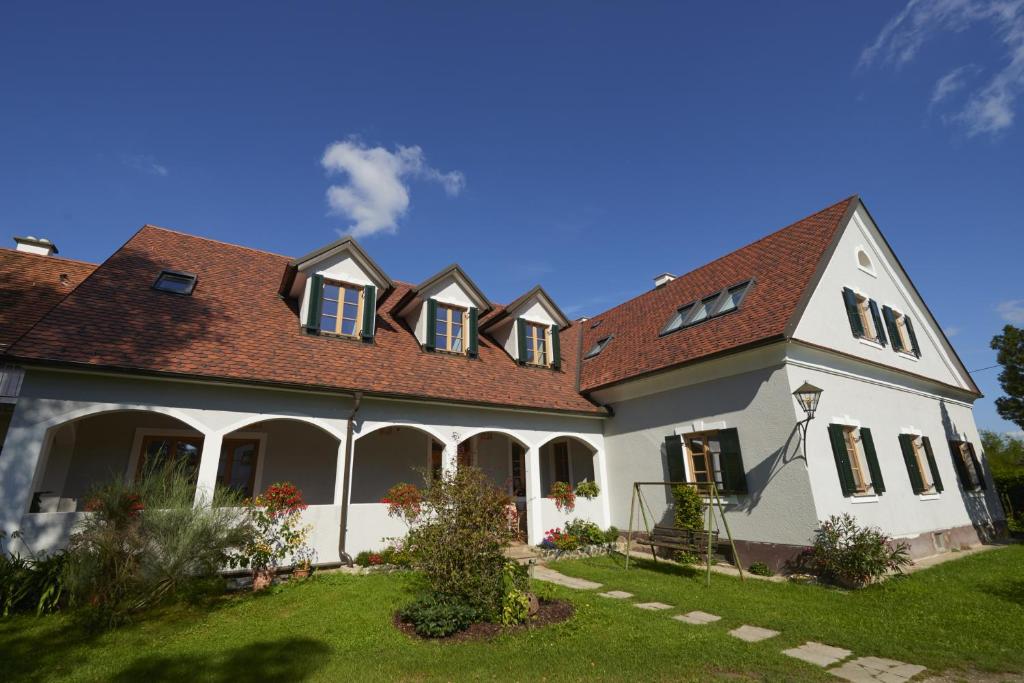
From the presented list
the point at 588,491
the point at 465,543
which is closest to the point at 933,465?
the point at 588,491

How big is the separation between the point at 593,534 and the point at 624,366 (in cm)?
494

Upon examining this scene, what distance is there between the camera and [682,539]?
9.95m

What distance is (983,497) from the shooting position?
47.7ft

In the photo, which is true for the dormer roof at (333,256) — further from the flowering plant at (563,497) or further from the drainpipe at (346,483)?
the flowering plant at (563,497)

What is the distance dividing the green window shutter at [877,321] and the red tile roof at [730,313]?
2.89 m

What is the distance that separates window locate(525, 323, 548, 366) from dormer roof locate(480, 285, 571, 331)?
64 cm

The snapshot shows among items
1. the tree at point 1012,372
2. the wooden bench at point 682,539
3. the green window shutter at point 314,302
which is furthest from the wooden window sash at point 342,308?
the tree at point 1012,372

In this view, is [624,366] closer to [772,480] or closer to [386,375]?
[772,480]

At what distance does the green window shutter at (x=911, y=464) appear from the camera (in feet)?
40.0

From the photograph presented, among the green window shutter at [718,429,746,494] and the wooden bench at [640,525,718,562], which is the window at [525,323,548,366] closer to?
the green window shutter at [718,429,746,494]

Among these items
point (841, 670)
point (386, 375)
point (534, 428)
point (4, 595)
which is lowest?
point (841, 670)

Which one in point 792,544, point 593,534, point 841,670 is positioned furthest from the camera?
point 593,534

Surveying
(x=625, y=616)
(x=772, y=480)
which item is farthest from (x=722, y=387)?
(x=625, y=616)

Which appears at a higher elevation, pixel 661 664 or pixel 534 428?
pixel 534 428
